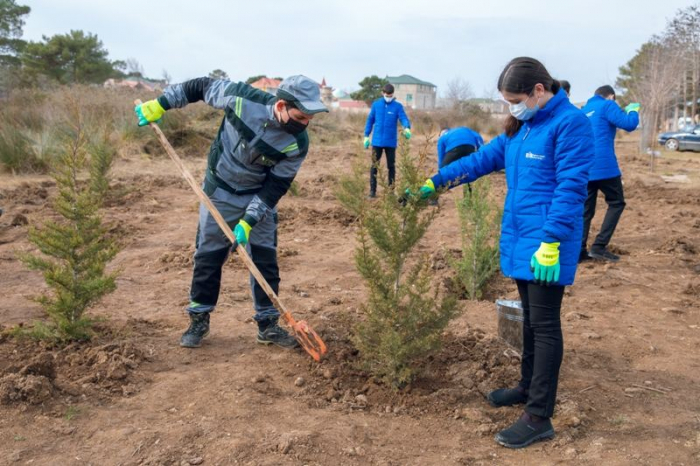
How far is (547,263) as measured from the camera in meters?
2.96

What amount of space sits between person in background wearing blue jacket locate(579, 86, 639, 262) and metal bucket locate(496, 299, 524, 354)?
3012 millimetres

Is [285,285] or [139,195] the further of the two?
[139,195]

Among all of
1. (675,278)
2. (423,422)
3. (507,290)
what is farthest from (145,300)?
(675,278)

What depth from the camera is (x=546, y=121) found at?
307 cm

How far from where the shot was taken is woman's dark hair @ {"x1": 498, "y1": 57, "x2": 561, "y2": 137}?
3.03 m

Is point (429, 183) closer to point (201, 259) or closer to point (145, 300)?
point (201, 259)

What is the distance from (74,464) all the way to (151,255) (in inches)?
173

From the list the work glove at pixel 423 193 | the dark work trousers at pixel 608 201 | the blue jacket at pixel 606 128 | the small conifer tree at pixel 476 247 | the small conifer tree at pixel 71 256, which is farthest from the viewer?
the dark work trousers at pixel 608 201

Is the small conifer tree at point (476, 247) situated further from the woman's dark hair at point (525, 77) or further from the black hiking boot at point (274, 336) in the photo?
the woman's dark hair at point (525, 77)

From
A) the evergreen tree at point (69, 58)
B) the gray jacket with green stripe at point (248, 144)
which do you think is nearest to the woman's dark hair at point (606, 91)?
the gray jacket with green stripe at point (248, 144)

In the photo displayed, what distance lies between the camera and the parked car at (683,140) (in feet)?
86.8

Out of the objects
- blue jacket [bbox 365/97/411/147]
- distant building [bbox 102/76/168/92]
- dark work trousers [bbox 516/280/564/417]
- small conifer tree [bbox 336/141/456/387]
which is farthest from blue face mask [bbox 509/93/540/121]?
distant building [bbox 102/76/168/92]

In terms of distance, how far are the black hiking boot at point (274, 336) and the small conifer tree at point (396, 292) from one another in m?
0.82

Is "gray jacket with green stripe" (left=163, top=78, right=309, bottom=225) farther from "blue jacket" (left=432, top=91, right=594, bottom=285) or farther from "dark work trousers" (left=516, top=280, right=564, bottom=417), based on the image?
"dark work trousers" (left=516, top=280, right=564, bottom=417)
